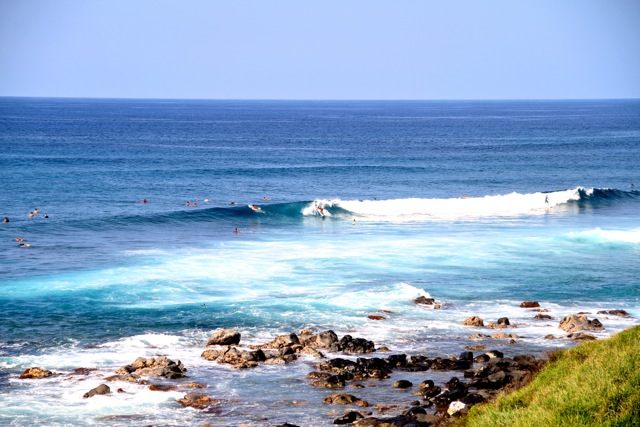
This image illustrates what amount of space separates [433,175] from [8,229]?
48.7 meters

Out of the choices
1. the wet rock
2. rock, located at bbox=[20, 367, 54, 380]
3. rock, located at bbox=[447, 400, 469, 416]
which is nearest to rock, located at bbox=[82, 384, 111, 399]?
the wet rock

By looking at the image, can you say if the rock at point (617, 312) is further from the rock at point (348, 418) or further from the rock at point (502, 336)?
the rock at point (348, 418)

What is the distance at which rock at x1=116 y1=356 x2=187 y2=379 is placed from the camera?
27.5 meters

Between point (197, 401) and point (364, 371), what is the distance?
6121 millimetres

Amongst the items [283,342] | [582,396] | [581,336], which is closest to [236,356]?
[283,342]

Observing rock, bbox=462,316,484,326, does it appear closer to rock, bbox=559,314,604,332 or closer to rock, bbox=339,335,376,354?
rock, bbox=559,314,604,332

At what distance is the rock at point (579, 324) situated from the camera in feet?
106

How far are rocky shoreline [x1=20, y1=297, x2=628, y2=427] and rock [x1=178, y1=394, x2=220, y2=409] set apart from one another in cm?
3

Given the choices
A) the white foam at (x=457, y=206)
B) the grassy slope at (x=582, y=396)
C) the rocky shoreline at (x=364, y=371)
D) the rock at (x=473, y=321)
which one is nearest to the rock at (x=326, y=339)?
the rocky shoreline at (x=364, y=371)

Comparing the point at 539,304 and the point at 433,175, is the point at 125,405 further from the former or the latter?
the point at 433,175

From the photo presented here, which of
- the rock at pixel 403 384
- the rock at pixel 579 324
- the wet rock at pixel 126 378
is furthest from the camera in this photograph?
the rock at pixel 579 324

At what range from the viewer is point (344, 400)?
82.2 feet

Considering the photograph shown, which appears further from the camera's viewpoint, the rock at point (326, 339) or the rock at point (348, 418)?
the rock at point (326, 339)

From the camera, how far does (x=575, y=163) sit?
101 metres
